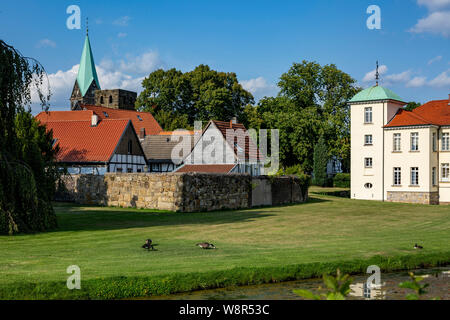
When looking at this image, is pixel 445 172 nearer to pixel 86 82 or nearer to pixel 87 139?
pixel 87 139

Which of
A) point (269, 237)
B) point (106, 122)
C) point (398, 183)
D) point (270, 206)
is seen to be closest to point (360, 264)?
point (269, 237)

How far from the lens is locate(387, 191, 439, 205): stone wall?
4334cm

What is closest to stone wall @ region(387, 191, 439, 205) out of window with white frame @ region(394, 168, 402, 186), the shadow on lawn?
window with white frame @ region(394, 168, 402, 186)

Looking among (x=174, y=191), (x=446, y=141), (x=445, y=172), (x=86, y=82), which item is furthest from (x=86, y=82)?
(x=174, y=191)

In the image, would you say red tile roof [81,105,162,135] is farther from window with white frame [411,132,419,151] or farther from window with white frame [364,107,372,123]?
window with white frame [411,132,419,151]

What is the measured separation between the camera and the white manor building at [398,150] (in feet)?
143

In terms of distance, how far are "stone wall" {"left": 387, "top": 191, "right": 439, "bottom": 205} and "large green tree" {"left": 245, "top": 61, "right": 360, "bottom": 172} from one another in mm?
17901

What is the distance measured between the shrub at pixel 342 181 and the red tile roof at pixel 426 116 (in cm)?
1552

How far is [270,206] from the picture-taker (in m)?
34.3

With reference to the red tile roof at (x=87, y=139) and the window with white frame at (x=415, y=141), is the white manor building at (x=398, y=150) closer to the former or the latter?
the window with white frame at (x=415, y=141)

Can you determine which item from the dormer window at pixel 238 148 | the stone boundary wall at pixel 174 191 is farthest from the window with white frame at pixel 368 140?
the stone boundary wall at pixel 174 191

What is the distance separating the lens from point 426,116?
45.7 metres

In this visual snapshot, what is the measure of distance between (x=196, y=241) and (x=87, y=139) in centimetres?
3224

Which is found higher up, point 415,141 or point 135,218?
point 415,141
